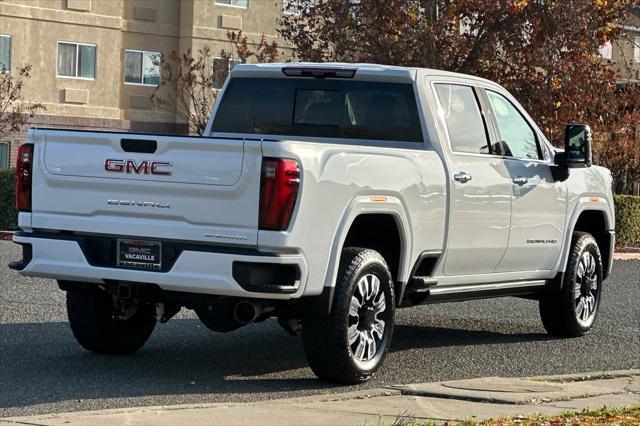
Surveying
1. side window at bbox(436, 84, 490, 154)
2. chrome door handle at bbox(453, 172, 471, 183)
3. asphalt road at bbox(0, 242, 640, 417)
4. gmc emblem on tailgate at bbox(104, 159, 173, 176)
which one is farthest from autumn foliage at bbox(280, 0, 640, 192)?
gmc emblem on tailgate at bbox(104, 159, 173, 176)

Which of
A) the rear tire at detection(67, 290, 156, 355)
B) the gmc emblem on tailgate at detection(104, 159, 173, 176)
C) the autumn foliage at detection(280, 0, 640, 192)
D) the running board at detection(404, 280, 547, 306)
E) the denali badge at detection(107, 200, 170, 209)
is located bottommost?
the rear tire at detection(67, 290, 156, 355)

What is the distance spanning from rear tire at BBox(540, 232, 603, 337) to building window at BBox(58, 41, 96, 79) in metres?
31.4

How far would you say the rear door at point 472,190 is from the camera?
35.1 feet

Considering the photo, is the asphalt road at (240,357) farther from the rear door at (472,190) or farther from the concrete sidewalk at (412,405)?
the rear door at (472,190)

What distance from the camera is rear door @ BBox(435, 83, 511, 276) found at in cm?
1070

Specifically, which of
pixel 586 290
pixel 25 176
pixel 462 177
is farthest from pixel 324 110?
pixel 586 290

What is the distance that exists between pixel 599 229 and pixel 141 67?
107ft

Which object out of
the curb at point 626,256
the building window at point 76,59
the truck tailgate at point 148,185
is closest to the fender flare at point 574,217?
the truck tailgate at point 148,185

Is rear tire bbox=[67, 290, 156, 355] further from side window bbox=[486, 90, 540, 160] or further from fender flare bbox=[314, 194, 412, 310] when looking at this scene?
side window bbox=[486, 90, 540, 160]

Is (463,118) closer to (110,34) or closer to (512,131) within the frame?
(512,131)

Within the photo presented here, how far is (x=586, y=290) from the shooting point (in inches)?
509

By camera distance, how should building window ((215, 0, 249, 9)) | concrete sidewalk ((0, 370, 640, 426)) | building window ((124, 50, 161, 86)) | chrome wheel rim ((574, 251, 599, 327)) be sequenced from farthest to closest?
building window ((215, 0, 249, 9)) → building window ((124, 50, 161, 86)) → chrome wheel rim ((574, 251, 599, 327)) → concrete sidewalk ((0, 370, 640, 426))

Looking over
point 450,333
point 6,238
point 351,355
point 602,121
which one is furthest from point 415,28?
point 351,355

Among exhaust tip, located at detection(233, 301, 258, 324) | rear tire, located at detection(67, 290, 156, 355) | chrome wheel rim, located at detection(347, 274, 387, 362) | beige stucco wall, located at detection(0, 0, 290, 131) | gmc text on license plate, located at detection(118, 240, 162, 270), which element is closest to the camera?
gmc text on license plate, located at detection(118, 240, 162, 270)
